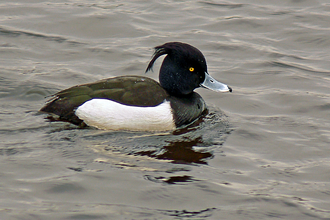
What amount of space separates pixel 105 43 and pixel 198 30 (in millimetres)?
1848

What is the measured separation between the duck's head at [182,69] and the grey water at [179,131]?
1.63 feet

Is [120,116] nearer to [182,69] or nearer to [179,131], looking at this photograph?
[179,131]

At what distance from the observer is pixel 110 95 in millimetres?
6633

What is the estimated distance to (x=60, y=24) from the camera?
10273mm

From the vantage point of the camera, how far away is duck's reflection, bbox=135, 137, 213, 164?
20.1 feet

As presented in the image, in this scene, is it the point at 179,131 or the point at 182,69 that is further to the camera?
the point at 182,69

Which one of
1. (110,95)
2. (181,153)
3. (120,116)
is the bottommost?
(181,153)

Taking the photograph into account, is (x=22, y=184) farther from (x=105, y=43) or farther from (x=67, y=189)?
(x=105, y=43)

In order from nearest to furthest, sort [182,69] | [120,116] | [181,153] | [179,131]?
[181,153], [120,116], [179,131], [182,69]

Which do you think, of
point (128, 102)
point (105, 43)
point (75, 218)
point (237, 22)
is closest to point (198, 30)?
point (237, 22)

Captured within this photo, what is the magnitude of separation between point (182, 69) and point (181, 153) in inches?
50.3

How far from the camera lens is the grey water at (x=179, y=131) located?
5188mm

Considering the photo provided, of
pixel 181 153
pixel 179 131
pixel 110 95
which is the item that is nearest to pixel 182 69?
pixel 179 131

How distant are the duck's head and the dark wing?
27cm
